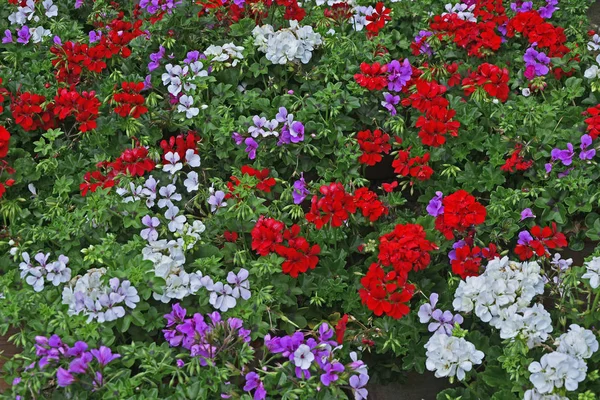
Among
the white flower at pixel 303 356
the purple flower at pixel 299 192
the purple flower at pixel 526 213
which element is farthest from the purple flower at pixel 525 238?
the white flower at pixel 303 356

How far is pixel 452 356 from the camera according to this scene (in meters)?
2.25

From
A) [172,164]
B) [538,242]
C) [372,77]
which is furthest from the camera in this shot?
[372,77]

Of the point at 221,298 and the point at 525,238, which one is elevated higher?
the point at 525,238

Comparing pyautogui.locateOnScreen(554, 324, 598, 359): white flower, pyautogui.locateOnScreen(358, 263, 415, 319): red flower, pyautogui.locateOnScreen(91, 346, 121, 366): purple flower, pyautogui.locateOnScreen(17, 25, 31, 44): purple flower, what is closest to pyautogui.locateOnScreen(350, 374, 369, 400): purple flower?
pyautogui.locateOnScreen(358, 263, 415, 319): red flower

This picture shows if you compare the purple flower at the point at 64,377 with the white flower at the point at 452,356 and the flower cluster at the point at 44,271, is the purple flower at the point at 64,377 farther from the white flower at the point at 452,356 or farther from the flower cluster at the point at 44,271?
the white flower at the point at 452,356

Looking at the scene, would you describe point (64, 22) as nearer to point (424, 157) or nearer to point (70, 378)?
point (424, 157)

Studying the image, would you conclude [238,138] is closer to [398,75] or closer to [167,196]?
[167,196]

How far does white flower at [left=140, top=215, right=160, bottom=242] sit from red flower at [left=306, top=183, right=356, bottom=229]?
0.59 meters

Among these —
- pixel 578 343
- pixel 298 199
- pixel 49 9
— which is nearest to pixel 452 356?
pixel 578 343

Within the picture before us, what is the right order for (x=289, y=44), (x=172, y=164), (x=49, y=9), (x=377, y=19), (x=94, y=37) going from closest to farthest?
(x=172, y=164) → (x=289, y=44) → (x=377, y=19) → (x=94, y=37) → (x=49, y=9)

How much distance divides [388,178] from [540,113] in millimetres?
746

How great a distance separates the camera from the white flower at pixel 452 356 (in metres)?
2.25

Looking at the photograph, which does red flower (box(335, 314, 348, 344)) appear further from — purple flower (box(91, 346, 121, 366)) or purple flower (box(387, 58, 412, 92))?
purple flower (box(387, 58, 412, 92))

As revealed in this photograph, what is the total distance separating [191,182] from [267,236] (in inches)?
23.4
